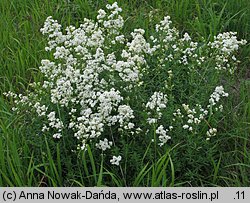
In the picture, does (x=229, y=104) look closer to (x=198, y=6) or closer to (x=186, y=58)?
(x=186, y=58)

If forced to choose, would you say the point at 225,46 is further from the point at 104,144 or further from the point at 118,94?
the point at 104,144

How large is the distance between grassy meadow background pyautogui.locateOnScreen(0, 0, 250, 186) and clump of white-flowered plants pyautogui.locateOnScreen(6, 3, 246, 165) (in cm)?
16

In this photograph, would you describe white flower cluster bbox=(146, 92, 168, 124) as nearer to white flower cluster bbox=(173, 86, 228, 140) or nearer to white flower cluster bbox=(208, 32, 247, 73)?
white flower cluster bbox=(173, 86, 228, 140)

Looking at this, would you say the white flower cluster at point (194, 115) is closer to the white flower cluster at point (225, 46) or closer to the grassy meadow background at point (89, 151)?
the grassy meadow background at point (89, 151)

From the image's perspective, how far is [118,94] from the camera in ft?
11.0

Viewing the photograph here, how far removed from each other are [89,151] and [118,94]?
1.59 feet

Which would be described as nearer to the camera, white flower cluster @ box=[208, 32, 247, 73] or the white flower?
the white flower

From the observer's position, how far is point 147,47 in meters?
3.75

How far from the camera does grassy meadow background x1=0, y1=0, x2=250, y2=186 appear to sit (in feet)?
10.9

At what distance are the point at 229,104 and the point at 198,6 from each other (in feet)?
4.60

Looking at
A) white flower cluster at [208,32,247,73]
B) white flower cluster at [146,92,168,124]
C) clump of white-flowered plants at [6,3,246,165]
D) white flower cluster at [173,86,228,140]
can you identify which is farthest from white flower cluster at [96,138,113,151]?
white flower cluster at [208,32,247,73]

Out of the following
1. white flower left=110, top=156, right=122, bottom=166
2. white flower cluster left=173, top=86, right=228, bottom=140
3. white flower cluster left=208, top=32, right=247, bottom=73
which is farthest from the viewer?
white flower cluster left=208, top=32, right=247, bottom=73

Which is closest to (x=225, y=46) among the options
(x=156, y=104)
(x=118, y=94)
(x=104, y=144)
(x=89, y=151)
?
(x=156, y=104)

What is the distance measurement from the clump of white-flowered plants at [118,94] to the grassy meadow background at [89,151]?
0.16 metres
